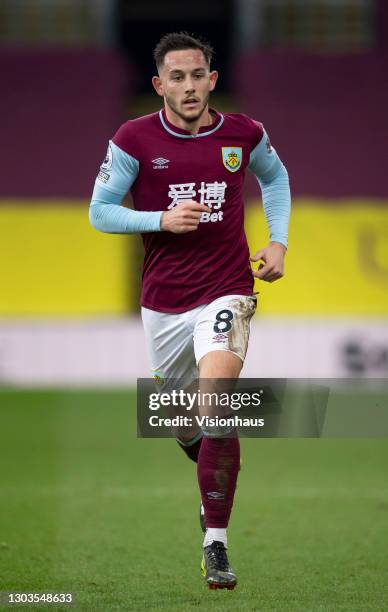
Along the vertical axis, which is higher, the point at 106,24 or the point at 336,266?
the point at 106,24

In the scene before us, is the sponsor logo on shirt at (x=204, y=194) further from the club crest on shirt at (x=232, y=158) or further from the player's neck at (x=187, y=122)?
the player's neck at (x=187, y=122)

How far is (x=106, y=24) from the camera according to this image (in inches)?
704

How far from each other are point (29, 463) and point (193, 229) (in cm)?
503

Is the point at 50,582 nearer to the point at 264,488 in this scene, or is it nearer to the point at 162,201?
the point at 162,201

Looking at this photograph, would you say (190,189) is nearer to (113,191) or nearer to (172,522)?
(113,191)

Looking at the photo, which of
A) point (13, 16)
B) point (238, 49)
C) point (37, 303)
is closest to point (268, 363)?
point (37, 303)

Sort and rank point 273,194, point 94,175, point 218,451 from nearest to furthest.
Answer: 1. point 218,451
2. point 273,194
3. point 94,175

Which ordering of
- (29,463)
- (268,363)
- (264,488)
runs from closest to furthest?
(264,488) → (29,463) → (268,363)

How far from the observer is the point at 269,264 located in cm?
535

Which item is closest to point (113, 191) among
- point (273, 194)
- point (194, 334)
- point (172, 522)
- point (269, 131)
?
point (194, 334)

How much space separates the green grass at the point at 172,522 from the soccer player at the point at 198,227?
42 centimetres

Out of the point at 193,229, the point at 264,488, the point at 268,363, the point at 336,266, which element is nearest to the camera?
the point at 193,229

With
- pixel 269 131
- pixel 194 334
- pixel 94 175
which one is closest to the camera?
pixel 194 334

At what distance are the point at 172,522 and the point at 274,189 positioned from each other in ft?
7.42
